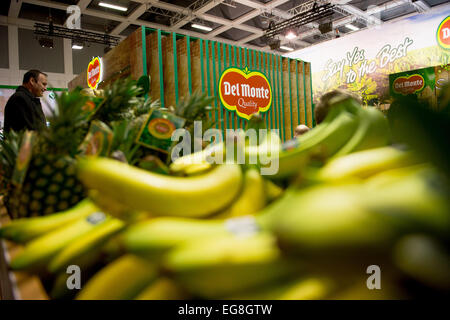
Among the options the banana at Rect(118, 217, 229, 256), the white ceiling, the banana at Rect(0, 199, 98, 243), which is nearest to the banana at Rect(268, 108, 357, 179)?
the banana at Rect(118, 217, 229, 256)

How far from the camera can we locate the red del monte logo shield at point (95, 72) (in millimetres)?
4023

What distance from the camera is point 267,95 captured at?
4.37 meters

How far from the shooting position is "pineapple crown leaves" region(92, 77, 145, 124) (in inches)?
46.3

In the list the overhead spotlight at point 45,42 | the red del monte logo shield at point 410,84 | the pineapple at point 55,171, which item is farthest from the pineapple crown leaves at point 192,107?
the overhead spotlight at point 45,42

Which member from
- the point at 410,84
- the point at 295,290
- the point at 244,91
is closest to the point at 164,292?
the point at 295,290

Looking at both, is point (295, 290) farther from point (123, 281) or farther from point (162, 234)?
point (123, 281)

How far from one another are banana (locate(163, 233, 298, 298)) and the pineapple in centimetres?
60

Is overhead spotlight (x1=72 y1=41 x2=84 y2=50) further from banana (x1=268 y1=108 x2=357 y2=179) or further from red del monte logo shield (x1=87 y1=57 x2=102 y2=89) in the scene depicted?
banana (x1=268 y1=108 x2=357 y2=179)

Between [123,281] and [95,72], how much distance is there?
13.9ft

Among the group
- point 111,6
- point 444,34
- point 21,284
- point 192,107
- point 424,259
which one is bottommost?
point 21,284

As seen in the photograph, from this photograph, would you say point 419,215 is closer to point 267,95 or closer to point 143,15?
point 267,95

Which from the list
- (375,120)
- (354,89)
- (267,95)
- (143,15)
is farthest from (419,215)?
(143,15)

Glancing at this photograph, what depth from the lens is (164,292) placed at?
19.5 inches
